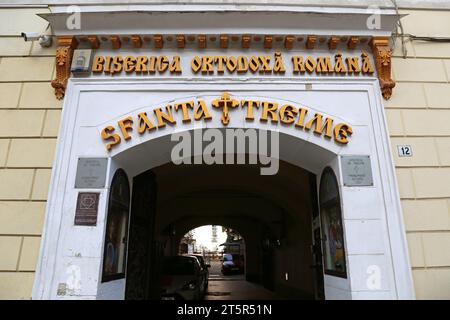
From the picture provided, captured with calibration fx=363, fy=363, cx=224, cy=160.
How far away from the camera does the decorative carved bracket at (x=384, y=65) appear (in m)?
4.50

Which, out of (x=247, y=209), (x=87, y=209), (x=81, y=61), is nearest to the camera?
(x=87, y=209)

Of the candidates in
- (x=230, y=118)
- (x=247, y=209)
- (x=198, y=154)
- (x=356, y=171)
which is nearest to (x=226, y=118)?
(x=230, y=118)

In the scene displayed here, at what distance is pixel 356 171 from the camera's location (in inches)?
167

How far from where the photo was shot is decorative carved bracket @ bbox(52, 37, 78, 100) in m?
4.48

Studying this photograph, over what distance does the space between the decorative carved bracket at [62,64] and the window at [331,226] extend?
3.47 meters

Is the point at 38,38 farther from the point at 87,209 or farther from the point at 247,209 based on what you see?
the point at 247,209

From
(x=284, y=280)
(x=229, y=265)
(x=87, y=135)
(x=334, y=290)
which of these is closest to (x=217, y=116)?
(x=87, y=135)

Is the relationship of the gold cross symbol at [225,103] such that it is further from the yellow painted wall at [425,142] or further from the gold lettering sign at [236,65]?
the yellow painted wall at [425,142]

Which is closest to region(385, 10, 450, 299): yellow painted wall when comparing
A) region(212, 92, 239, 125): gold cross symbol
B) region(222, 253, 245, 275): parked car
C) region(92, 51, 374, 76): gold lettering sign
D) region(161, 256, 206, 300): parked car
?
region(92, 51, 374, 76): gold lettering sign

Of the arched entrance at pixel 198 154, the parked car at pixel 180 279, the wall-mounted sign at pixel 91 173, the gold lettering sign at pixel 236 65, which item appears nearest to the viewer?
the arched entrance at pixel 198 154

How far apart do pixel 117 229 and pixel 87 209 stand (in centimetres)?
55

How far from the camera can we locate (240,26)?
458 cm

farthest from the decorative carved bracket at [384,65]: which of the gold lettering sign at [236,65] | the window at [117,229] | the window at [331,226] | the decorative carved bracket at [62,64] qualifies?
the decorative carved bracket at [62,64]

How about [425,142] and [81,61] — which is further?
[81,61]
